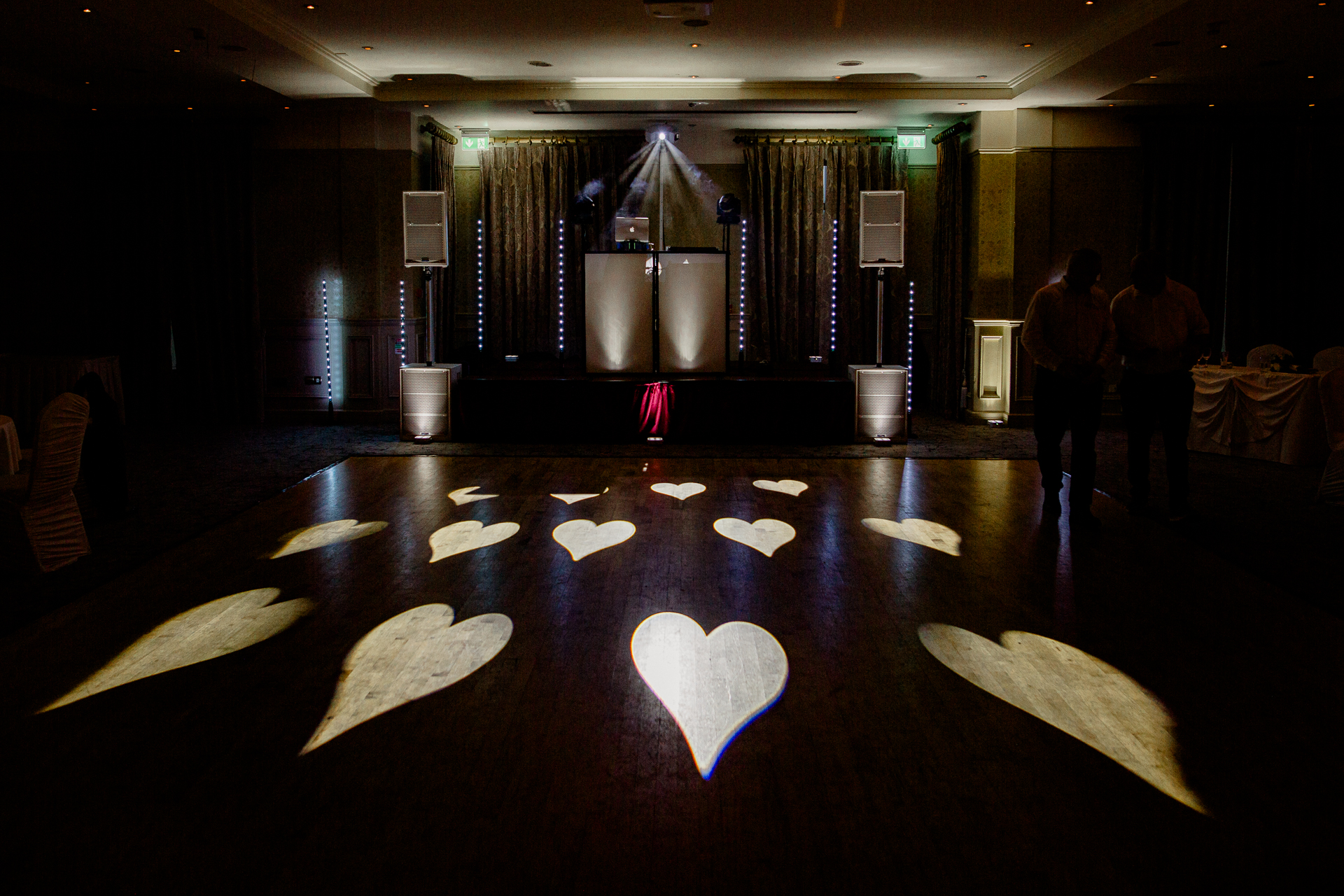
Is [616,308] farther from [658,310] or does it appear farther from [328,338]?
[328,338]

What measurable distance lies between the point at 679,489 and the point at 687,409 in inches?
77.9

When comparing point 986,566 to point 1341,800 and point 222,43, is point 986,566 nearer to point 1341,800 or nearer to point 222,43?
point 1341,800

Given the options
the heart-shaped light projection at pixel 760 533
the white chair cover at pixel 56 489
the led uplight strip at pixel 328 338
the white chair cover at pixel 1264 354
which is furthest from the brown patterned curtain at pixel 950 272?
the white chair cover at pixel 56 489

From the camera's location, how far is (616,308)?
8.54 metres

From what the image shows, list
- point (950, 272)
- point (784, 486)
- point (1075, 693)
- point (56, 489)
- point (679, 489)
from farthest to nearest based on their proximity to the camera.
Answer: point (950, 272), point (784, 486), point (679, 489), point (56, 489), point (1075, 693)

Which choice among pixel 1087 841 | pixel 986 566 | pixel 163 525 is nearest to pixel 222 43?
pixel 163 525

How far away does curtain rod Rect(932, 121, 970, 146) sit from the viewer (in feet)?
30.1

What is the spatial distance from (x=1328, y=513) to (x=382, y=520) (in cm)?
502

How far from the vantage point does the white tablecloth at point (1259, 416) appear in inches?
258

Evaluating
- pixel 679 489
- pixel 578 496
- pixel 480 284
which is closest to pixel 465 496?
pixel 578 496

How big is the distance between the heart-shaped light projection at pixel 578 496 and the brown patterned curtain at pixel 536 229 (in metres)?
4.39

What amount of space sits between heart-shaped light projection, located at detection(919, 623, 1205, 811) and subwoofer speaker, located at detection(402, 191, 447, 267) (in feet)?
19.2

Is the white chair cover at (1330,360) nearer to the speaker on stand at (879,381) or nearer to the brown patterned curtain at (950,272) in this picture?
the speaker on stand at (879,381)

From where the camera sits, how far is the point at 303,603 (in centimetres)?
376
